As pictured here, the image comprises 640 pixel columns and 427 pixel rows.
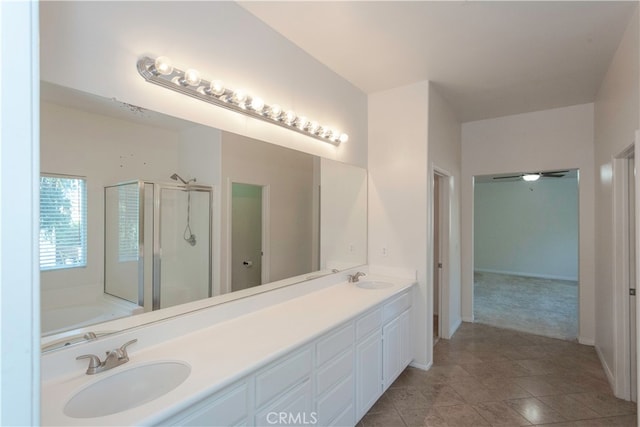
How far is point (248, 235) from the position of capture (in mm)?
2146

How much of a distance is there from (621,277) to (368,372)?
7.25ft

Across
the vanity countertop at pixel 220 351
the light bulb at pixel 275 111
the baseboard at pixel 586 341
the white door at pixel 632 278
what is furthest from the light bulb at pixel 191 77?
the baseboard at pixel 586 341

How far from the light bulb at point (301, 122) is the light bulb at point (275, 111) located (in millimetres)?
220

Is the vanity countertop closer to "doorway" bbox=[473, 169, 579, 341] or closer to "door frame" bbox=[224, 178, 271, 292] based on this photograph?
"door frame" bbox=[224, 178, 271, 292]

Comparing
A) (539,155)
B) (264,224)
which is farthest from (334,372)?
(539,155)

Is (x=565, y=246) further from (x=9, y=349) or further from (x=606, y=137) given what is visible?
(x=9, y=349)

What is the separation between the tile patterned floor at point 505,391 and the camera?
2264mm

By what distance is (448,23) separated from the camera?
6.80 feet

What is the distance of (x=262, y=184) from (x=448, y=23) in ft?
5.56

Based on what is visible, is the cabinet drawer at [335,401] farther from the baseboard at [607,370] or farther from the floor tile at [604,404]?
the baseboard at [607,370]

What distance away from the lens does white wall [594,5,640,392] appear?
6.86ft

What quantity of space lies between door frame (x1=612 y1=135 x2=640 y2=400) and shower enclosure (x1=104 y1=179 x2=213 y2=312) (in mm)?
3185

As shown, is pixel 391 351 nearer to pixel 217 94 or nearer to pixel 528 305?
pixel 217 94

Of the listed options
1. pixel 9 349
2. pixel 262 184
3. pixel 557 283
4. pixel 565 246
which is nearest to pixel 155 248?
pixel 262 184
